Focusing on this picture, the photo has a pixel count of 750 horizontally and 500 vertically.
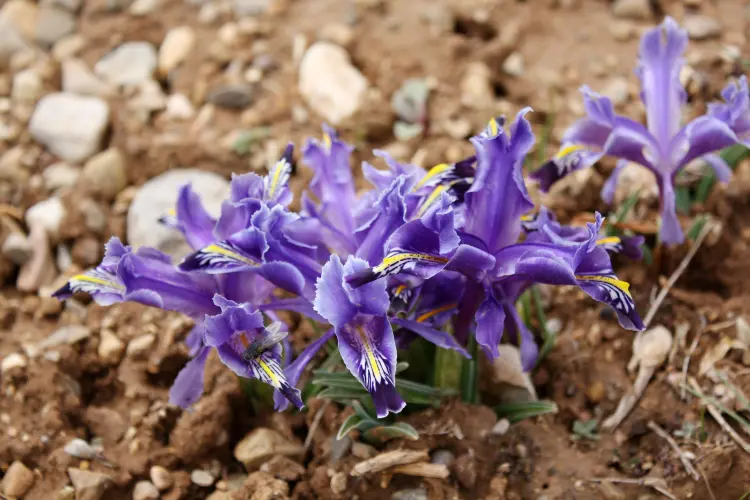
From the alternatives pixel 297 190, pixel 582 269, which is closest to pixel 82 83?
pixel 297 190

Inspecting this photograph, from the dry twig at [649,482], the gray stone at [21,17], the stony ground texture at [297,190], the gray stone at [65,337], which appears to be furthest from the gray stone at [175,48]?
the dry twig at [649,482]

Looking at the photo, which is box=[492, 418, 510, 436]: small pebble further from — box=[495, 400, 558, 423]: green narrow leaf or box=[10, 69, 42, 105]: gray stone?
box=[10, 69, 42, 105]: gray stone

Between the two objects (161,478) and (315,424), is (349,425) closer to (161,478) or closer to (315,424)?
(315,424)

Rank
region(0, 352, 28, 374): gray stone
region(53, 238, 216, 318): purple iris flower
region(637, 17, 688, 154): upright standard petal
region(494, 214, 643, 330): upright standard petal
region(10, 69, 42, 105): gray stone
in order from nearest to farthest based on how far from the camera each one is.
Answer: region(494, 214, 643, 330): upright standard petal, region(53, 238, 216, 318): purple iris flower, region(637, 17, 688, 154): upright standard petal, region(0, 352, 28, 374): gray stone, region(10, 69, 42, 105): gray stone

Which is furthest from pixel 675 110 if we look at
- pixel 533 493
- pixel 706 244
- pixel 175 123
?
pixel 175 123

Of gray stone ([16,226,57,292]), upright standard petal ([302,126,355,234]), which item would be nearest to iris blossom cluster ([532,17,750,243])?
upright standard petal ([302,126,355,234])

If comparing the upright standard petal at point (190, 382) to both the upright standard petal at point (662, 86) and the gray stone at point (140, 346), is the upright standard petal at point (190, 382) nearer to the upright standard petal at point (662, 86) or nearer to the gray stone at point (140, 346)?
the gray stone at point (140, 346)
